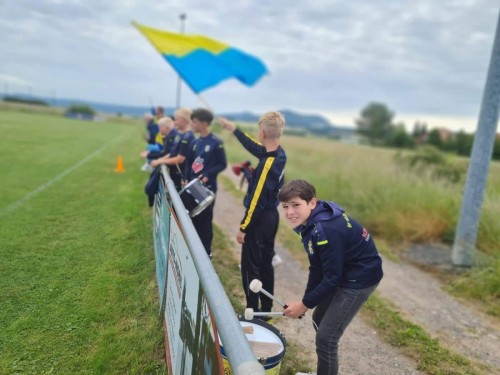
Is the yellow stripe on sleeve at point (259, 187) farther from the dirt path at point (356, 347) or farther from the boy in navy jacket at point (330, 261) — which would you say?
the dirt path at point (356, 347)

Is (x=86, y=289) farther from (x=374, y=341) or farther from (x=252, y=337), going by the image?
(x=374, y=341)

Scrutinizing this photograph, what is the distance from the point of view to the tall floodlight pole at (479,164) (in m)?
6.90

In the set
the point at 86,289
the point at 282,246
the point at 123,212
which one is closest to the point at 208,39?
the point at 123,212

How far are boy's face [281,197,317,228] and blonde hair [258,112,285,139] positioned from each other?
120 cm

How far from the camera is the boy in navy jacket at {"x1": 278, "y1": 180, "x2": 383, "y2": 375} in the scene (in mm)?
2670

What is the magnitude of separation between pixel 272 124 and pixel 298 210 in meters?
1.28

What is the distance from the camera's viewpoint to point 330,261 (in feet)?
8.72

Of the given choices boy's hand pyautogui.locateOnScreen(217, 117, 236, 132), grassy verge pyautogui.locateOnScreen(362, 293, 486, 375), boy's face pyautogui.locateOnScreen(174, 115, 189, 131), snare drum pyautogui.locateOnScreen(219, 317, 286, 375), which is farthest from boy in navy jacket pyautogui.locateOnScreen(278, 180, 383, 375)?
boy's face pyautogui.locateOnScreen(174, 115, 189, 131)

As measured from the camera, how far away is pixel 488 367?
13.8 ft

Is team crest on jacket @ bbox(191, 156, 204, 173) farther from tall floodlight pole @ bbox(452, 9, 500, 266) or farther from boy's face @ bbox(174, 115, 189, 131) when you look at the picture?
tall floodlight pole @ bbox(452, 9, 500, 266)

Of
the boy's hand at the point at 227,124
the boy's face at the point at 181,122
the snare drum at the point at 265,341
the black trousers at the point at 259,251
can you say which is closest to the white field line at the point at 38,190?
the boy's face at the point at 181,122

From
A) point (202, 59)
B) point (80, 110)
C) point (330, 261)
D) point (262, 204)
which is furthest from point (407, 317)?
point (80, 110)

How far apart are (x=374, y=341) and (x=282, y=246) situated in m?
3.37

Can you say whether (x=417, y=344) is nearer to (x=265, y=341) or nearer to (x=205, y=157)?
(x=265, y=341)
